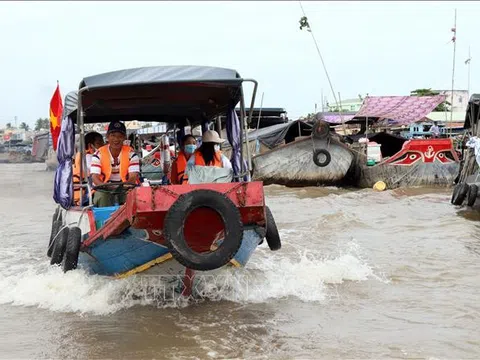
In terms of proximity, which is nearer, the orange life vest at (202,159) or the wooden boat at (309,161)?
the orange life vest at (202,159)

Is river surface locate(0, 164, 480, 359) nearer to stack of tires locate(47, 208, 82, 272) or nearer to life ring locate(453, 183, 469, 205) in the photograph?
stack of tires locate(47, 208, 82, 272)

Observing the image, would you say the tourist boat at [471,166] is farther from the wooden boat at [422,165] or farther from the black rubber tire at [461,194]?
the wooden boat at [422,165]

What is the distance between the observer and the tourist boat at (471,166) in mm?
10773

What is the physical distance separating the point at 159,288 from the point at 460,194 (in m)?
7.81

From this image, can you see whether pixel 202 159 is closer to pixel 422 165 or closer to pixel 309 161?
pixel 422 165

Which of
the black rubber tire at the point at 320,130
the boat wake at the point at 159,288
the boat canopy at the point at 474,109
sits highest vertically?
the boat canopy at the point at 474,109

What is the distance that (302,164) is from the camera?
17.3m

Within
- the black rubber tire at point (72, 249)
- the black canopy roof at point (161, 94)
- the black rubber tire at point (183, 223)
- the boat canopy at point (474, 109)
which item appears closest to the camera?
the black rubber tire at point (183, 223)

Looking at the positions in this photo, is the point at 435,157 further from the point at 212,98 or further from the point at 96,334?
the point at 96,334

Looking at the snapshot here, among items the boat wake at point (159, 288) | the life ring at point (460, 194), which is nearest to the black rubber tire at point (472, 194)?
the life ring at point (460, 194)

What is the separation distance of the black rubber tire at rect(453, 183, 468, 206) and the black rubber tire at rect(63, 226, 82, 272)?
27.3 feet

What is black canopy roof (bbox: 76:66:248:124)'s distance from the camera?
4926 mm

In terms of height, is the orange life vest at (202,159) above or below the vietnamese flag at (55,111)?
below

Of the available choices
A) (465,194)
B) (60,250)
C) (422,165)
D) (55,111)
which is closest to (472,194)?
(465,194)
